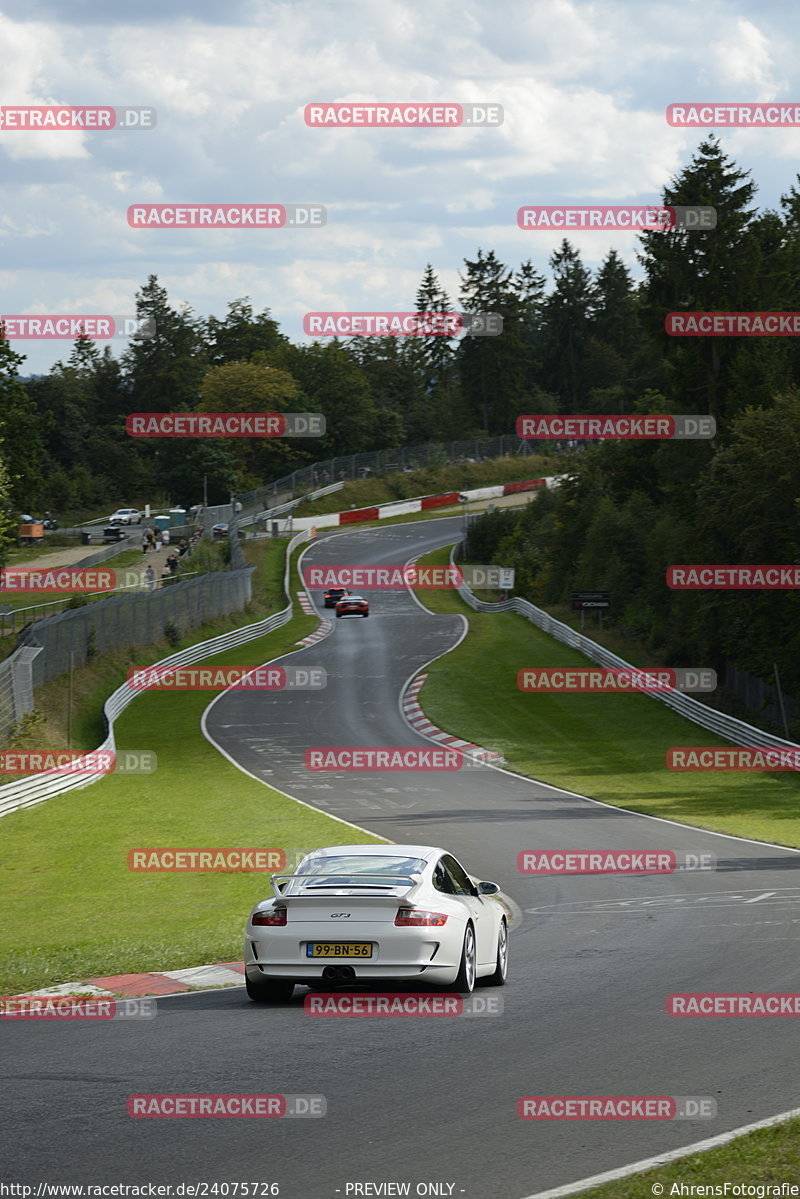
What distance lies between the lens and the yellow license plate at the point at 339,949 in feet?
39.7

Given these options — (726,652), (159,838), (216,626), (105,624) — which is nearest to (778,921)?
(159,838)

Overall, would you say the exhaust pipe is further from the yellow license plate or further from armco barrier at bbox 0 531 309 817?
armco barrier at bbox 0 531 309 817

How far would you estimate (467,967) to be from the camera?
12.6m

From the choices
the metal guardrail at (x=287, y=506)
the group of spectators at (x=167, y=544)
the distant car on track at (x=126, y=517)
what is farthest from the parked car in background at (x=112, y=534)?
the distant car on track at (x=126, y=517)

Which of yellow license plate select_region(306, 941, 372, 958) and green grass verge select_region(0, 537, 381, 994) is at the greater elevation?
yellow license plate select_region(306, 941, 372, 958)

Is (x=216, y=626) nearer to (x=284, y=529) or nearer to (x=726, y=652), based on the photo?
(x=726, y=652)

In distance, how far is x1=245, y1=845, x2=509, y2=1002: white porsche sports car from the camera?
12.1m

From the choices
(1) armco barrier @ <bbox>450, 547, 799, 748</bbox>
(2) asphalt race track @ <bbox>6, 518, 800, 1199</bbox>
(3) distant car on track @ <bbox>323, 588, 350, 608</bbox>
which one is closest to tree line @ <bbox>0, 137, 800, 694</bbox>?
(1) armco barrier @ <bbox>450, 547, 799, 748</bbox>

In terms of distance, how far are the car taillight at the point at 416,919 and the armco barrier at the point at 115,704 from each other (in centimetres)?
2121

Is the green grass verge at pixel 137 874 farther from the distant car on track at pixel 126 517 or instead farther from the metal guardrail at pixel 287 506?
the distant car on track at pixel 126 517

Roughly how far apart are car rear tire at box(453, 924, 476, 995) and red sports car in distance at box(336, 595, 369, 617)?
215ft

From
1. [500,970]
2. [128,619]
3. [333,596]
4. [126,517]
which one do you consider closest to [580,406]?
[126,517]

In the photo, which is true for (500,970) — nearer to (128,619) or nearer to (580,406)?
(128,619)

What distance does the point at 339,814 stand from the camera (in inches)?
1264
